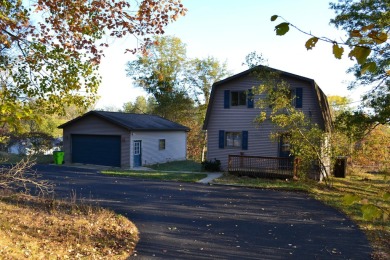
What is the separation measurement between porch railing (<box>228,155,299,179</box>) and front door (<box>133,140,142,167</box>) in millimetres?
7498

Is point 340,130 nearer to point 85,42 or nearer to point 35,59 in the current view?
point 85,42

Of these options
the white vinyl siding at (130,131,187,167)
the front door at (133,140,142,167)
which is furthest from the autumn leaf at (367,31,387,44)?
the front door at (133,140,142,167)

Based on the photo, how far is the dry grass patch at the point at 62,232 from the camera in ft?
21.2

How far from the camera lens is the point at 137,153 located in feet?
77.4

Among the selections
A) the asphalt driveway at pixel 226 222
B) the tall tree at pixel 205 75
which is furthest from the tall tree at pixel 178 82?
the asphalt driveway at pixel 226 222

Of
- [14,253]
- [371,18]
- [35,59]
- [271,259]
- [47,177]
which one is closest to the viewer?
[14,253]

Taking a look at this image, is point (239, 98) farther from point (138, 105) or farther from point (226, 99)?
point (138, 105)

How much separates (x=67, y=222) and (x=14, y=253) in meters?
2.39

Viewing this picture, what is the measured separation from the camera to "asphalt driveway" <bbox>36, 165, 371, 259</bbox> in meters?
7.08

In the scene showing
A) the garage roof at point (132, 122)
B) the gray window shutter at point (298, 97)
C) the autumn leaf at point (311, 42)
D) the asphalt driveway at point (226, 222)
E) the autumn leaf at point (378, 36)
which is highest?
the gray window shutter at point (298, 97)

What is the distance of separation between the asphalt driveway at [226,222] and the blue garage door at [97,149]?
744cm

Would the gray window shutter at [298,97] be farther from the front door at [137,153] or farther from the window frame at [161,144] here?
the window frame at [161,144]

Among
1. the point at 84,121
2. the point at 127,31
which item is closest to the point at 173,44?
the point at 84,121

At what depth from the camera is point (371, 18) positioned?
12758 mm
